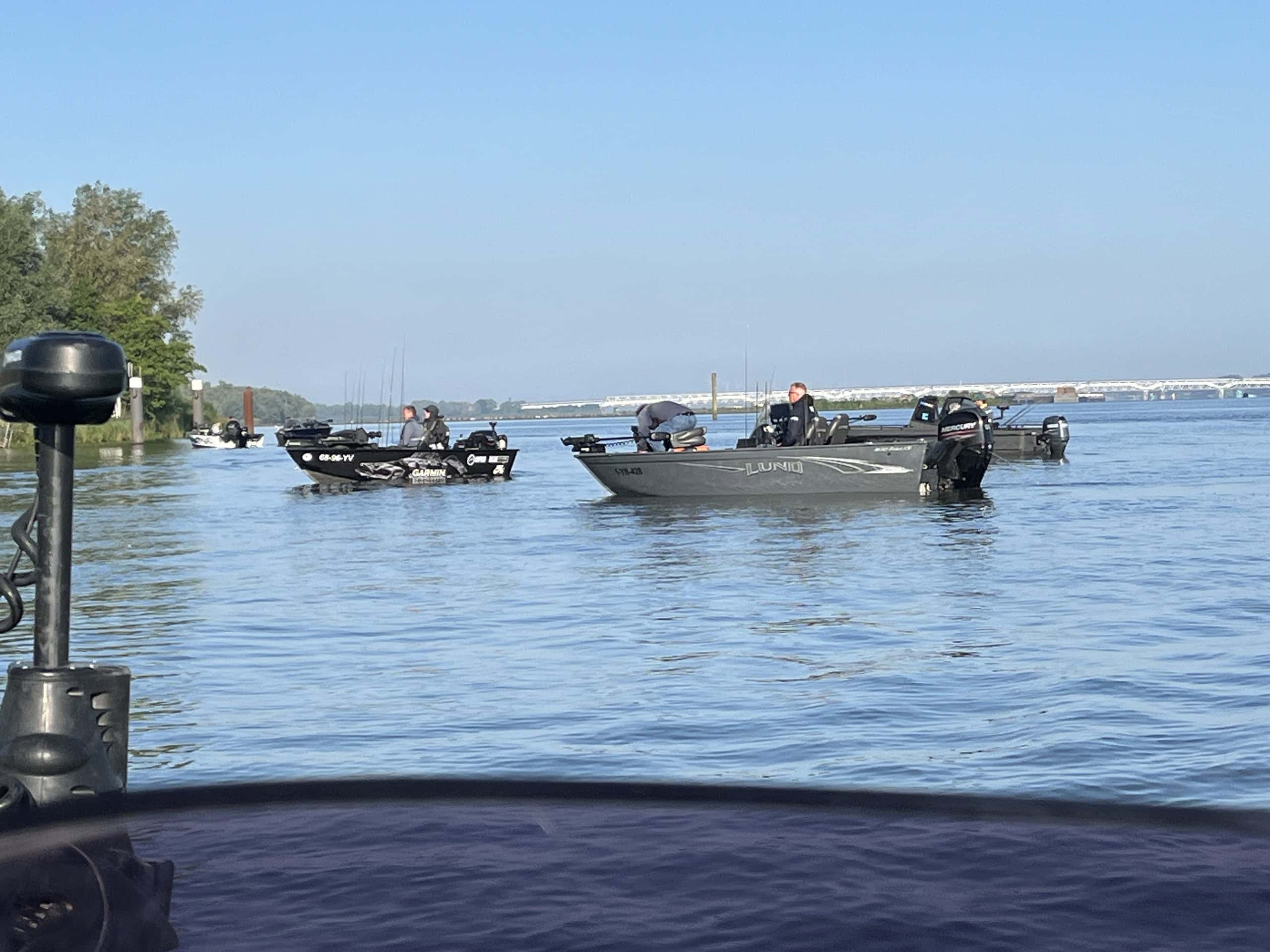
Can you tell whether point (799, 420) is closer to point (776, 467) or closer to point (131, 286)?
point (776, 467)

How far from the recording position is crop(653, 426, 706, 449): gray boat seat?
91.4ft

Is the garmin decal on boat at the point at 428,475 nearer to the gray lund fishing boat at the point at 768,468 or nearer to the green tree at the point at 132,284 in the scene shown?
the gray lund fishing boat at the point at 768,468

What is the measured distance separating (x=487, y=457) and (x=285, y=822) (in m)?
32.0

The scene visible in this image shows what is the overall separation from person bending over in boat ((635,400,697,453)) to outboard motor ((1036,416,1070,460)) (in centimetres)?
1983

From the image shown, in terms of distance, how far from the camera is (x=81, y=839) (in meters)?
3.53

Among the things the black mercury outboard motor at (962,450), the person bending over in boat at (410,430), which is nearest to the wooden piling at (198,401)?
the person bending over in boat at (410,430)

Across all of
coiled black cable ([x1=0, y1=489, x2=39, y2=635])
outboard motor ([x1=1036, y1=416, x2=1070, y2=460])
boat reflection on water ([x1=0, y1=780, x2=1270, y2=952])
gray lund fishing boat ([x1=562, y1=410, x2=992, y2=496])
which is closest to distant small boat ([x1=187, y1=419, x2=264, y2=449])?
outboard motor ([x1=1036, y1=416, x2=1070, y2=460])

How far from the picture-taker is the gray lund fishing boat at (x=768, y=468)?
1044 inches

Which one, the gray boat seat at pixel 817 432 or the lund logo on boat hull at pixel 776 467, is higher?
the gray boat seat at pixel 817 432

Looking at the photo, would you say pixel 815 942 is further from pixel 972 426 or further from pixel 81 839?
pixel 972 426

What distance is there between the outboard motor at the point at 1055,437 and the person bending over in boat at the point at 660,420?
19.8m

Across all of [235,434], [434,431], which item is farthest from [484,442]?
[235,434]

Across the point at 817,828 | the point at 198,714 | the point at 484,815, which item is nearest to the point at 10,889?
the point at 484,815

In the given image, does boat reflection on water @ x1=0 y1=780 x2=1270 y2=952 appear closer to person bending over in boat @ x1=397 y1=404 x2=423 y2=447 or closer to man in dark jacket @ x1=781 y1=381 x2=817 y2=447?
man in dark jacket @ x1=781 y1=381 x2=817 y2=447
